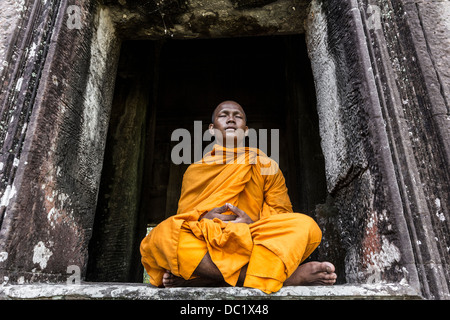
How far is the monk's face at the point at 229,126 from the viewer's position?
250 centimetres

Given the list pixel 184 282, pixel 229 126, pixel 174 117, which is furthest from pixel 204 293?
pixel 174 117

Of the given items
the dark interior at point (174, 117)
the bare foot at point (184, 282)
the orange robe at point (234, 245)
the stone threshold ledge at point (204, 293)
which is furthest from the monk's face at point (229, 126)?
the dark interior at point (174, 117)

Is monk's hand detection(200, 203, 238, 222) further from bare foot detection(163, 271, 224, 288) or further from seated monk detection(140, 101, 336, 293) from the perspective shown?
bare foot detection(163, 271, 224, 288)

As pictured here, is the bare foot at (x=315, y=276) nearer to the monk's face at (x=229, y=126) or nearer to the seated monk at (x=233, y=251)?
the seated monk at (x=233, y=251)

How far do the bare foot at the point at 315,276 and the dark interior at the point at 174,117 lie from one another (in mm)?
2068

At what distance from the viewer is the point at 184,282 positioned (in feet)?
5.36

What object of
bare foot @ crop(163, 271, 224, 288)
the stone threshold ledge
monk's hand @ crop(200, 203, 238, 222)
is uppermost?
monk's hand @ crop(200, 203, 238, 222)

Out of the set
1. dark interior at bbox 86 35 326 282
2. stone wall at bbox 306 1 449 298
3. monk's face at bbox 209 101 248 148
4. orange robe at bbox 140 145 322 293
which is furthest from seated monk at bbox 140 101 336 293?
dark interior at bbox 86 35 326 282

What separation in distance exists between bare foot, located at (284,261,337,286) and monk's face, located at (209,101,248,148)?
1.16m

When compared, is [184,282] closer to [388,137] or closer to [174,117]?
[388,137]

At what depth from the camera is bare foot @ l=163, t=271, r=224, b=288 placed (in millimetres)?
1614

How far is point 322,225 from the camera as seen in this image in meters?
2.89

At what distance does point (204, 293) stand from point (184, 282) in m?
0.28

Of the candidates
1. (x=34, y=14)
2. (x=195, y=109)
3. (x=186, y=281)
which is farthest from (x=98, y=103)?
(x=195, y=109)
